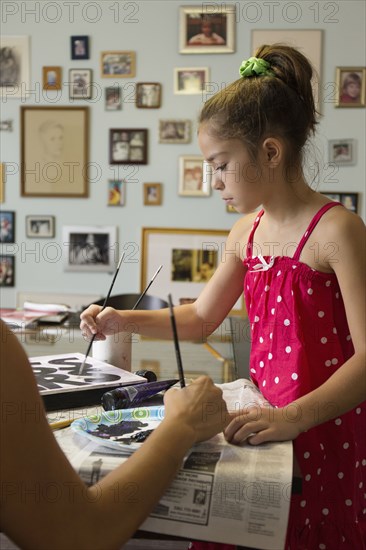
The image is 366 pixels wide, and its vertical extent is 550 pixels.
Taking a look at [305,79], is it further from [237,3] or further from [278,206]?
[237,3]

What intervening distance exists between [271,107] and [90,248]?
2.19 meters

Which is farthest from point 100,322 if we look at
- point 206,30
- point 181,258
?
point 206,30

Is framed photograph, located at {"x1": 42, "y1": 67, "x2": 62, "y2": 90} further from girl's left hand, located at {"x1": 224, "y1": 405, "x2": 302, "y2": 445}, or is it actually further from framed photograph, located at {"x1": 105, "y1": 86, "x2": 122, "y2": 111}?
girl's left hand, located at {"x1": 224, "y1": 405, "x2": 302, "y2": 445}

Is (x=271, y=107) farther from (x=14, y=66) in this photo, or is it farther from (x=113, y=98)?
(x=14, y=66)

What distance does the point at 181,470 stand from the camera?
77 cm

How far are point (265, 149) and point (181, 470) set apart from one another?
2.05 ft

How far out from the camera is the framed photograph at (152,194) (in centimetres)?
317

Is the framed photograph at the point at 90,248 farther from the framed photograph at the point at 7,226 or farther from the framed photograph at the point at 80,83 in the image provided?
the framed photograph at the point at 80,83

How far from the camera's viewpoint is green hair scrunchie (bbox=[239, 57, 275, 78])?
1.17 meters

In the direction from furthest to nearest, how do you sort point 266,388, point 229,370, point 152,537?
point 229,370 → point 266,388 → point 152,537

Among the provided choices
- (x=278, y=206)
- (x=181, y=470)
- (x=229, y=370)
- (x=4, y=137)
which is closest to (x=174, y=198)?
(x=4, y=137)

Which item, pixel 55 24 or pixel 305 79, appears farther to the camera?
pixel 55 24

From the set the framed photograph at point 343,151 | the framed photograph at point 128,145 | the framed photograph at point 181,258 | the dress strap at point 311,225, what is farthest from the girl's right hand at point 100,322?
the framed photograph at point 343,151

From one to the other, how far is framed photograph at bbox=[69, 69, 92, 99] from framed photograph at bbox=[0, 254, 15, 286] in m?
0.89
